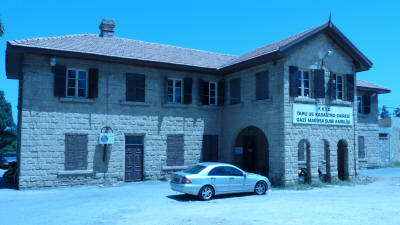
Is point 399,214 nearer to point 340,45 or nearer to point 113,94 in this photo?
point 340,45

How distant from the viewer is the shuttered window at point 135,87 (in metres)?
18.5

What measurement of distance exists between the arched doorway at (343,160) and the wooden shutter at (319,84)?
313 cm

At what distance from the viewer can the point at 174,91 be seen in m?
19.8

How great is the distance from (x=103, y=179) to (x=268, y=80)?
30.4ft

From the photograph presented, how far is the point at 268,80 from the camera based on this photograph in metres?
17.8

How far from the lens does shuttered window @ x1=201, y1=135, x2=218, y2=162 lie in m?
20.4

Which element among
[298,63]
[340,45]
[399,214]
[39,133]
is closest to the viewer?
[399,214]

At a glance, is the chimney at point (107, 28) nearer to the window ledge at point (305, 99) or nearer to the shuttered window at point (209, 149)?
the shuttered window at point (209, 149)

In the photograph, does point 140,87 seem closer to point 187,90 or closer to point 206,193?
point 187,90

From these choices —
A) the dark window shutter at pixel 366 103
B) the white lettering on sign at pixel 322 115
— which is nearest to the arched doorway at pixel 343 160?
the white lettering on sign at pixel 322 115

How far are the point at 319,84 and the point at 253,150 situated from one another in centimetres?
642

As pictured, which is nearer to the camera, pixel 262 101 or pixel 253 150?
pixel 262 101

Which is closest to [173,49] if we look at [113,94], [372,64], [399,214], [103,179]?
[113,94]

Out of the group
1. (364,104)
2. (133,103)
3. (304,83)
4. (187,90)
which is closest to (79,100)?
(133,103)
